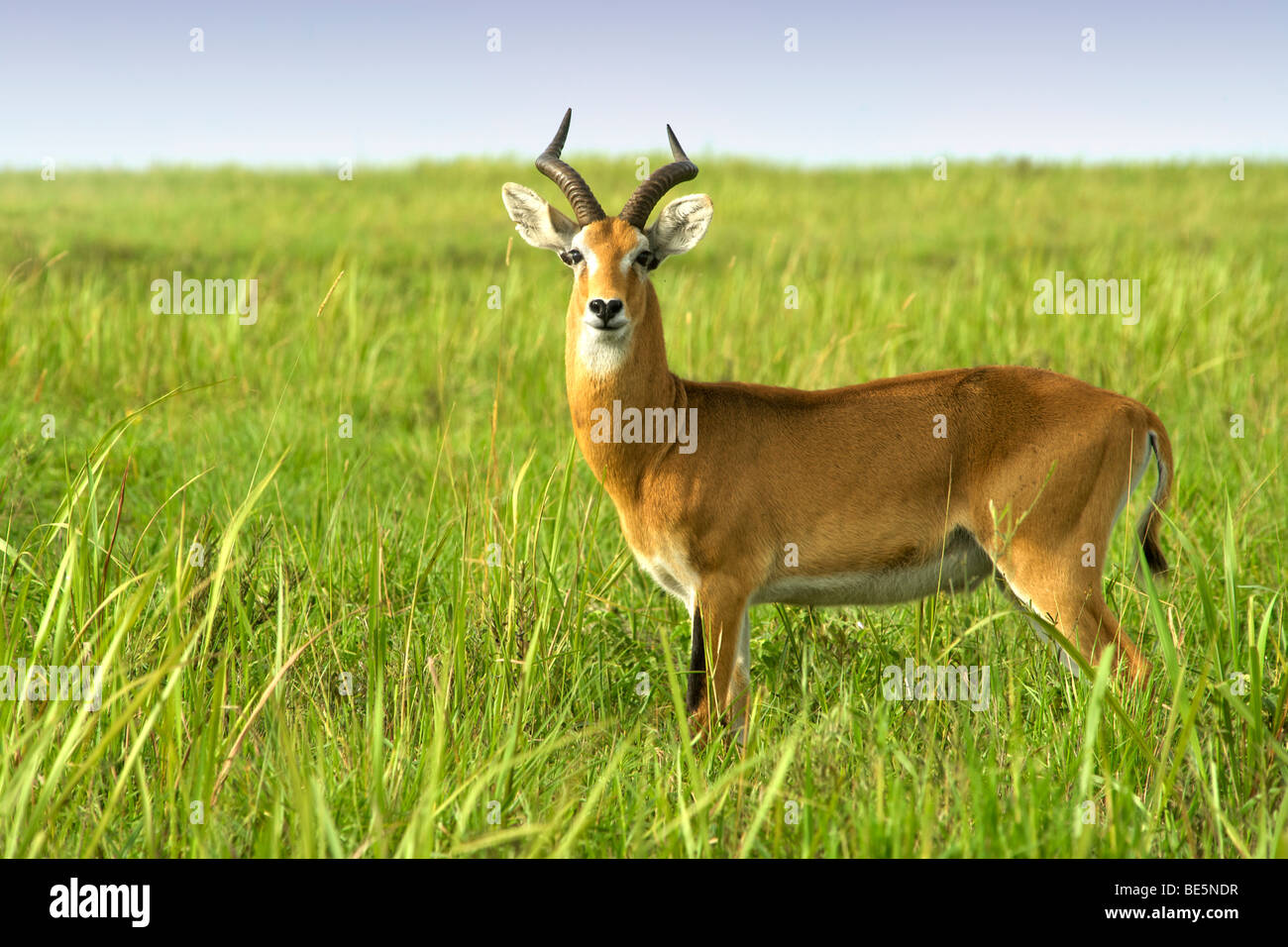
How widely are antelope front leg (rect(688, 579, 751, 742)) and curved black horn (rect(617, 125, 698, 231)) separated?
139 centimetres

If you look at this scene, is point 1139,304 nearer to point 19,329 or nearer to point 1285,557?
point 1285,557

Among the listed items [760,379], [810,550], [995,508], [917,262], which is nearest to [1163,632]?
[995,508]

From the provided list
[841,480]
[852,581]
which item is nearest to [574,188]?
[841,480]

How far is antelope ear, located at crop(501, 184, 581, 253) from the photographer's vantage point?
13.8 feet

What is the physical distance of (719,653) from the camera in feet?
12.7

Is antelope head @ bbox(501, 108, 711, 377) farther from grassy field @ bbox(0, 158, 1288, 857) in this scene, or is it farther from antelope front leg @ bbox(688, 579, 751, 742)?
antelope front leg @ bbox(688, 579, 751, 742)

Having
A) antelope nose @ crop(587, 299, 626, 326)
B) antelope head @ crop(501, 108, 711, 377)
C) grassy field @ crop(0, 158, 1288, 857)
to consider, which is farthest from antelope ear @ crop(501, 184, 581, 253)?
grassy field @ crop(0, 158, 1288, 857)

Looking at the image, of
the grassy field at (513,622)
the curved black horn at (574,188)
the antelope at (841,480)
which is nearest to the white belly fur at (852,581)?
the antelope at (841,480)

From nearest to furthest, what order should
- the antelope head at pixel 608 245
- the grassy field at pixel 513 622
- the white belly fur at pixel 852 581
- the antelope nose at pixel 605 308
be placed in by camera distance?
the grassy field at pixel 513 622 < the antelope nose at pixel 605 308 < the antelope head at pixel 608 245 < the white belly fur at pixel 852 581

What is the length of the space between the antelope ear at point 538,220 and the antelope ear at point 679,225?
315mm

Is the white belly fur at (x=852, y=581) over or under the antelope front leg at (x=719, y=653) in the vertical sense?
over

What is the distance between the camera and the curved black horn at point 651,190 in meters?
4.06

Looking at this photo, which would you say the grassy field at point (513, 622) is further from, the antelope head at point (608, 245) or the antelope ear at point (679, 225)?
the antelope ear at point (679, 225)

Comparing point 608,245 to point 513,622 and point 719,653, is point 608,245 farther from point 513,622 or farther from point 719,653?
point 719,653
